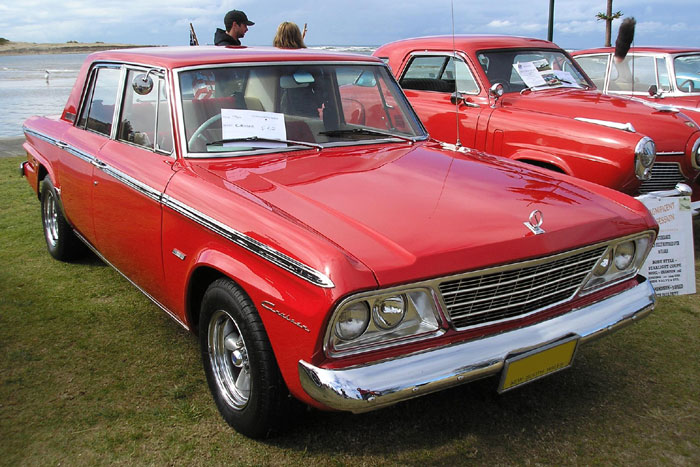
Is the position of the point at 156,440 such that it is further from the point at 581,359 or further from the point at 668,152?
the point at 668,152

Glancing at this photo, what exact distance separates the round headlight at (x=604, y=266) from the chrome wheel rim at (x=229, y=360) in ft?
5.14

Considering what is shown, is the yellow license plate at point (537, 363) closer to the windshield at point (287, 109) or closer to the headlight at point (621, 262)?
the headlight at point (621, 262)

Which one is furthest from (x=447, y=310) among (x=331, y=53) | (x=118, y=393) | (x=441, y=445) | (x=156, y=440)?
(x=331, y=53)

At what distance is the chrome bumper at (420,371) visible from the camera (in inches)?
81.3

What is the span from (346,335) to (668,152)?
13.3 feet

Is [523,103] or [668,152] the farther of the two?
[523,103]

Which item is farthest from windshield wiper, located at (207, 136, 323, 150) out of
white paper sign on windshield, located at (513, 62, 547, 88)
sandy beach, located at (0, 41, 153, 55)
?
sandy beach, located at (0, 41, 153, 55)

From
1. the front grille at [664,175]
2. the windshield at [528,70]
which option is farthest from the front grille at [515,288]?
the windshield at [528,70]

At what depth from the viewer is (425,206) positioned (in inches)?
99.3

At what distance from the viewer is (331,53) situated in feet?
12.3

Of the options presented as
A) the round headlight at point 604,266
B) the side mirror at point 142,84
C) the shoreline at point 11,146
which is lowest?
the shoreline at point 11,146

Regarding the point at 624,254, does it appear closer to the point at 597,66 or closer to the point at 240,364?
the point at 240,364

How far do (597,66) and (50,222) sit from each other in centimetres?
636

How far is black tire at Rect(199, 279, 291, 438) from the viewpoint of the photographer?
2342mm
